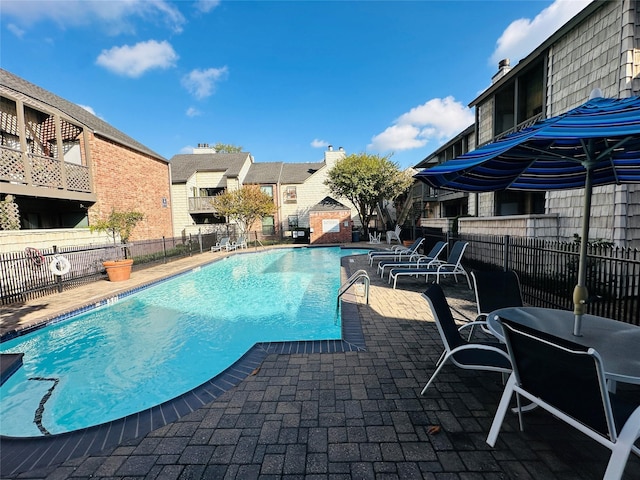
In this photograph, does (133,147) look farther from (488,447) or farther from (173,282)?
(488,447)

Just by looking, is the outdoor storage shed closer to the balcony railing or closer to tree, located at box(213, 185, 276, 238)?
tree, located at box(213, 185, 276, 238)

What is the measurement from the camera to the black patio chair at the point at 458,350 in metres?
2.72

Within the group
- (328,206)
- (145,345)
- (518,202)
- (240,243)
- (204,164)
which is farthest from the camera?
(204,164)

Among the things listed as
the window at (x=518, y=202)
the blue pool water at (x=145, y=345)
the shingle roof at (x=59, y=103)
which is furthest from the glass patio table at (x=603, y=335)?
the shingle roof at (x=59, y=103)

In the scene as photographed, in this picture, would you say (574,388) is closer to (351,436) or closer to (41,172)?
(351,436)

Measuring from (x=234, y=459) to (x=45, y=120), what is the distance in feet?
58.1

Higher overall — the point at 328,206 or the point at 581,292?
the point at 328,206

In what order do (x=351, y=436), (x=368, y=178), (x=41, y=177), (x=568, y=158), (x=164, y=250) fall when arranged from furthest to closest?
(x=368, y=178)
(x=164, y=250)
(x=41, y=177)
(x=568, y=158)
(x=351, y=436)

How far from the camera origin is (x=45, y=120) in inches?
514

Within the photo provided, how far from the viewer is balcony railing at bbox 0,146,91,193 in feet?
33.6

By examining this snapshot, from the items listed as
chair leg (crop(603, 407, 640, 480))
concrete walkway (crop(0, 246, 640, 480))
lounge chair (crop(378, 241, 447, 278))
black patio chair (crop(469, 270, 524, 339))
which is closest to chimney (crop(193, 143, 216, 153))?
lounge chair (crop(378, 241, 447, 278))

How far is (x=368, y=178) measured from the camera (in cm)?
2236

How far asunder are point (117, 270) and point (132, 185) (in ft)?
29.6

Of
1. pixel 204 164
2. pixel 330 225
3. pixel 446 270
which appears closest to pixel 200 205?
pixel 204 164
